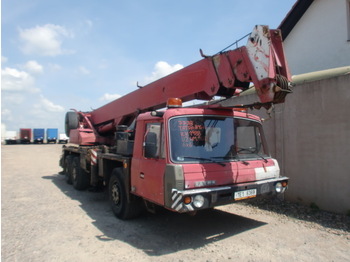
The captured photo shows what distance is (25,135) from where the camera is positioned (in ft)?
146

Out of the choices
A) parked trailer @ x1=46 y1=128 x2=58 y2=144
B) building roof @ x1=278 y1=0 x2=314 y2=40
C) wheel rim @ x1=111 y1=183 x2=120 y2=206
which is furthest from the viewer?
parked trailer @ x1=46 y1=128 x2=58 y2=144

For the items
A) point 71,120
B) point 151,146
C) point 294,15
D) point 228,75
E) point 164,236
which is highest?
point 294,15

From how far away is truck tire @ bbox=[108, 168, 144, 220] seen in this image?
5559 mm

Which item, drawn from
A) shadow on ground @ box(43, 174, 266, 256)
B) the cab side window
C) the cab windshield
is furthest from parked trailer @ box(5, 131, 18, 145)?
the cab windshield

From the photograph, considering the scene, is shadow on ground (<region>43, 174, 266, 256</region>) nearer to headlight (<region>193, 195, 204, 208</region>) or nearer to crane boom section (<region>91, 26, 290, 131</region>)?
headlight (<region>193, 195, 204, 208</region>)

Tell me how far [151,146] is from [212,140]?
101cm

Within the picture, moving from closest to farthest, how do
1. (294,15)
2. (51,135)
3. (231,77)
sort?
(231,77) → (294,15) → (51,135)

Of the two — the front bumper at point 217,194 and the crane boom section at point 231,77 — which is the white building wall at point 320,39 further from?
the front bumper at point 217,194

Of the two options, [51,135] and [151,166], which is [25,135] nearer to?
[51,135]

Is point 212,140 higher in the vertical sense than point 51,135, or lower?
lower

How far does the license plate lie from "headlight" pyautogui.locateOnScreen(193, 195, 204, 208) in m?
0.66

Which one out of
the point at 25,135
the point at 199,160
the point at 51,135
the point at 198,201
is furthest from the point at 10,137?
the point at 198,201

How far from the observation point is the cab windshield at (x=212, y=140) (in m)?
4.38

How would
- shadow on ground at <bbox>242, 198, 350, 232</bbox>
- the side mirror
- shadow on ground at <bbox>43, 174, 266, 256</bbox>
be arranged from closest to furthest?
shadow on ground at <bbox>43, 174, 266, 256</bbox> → the side mirror → shadow on ground at <bbox>242, 198, 350, 232</bbox>
